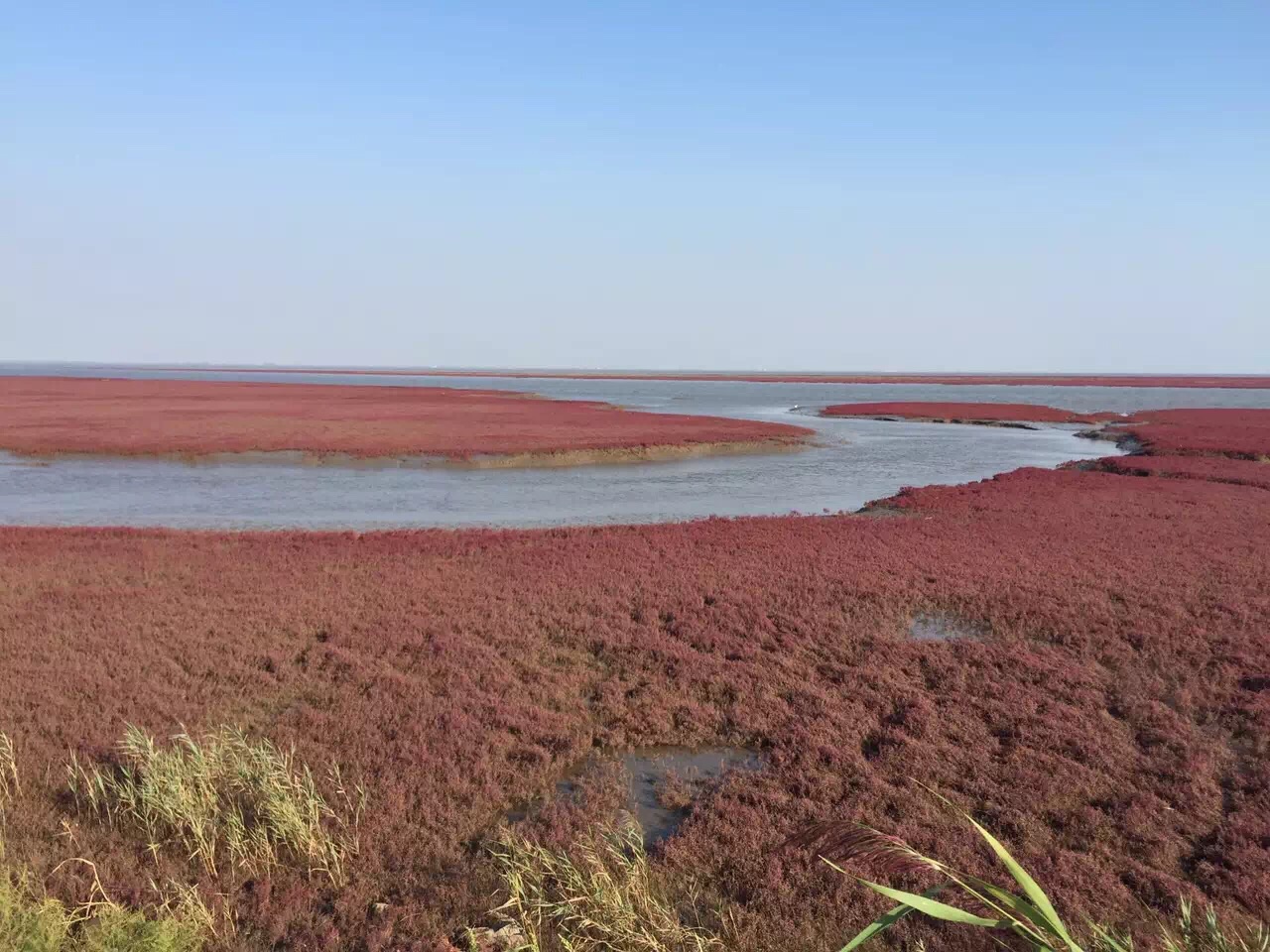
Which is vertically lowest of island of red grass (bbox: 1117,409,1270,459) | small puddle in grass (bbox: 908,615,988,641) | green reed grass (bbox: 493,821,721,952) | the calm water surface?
green reed grass (bbox: 493,821,721,952)

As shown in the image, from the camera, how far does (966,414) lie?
75.1m

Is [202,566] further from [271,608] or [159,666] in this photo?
[159,666]

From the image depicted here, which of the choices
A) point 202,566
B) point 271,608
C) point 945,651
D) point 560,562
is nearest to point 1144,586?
point 945,651

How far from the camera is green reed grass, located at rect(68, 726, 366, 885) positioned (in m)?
7.22

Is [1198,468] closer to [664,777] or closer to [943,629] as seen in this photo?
[943,629]

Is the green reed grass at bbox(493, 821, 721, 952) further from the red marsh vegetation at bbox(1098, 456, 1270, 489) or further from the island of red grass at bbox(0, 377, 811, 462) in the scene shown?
the island of red grass at bbox(0, 377, 811, 462)

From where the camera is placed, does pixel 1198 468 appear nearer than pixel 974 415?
Yes

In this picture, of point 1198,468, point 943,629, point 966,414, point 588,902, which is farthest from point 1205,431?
point 588,902

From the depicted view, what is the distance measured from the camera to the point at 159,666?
455 inches

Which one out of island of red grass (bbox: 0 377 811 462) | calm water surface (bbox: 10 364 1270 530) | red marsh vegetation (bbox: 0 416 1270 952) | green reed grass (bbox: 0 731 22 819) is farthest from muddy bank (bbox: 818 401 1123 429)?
green reed grass (bbox: 0 731 22 819)

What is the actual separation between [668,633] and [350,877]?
733cm

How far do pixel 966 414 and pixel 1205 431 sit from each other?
2621 cm

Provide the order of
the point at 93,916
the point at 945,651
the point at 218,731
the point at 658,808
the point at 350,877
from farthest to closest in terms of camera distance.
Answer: the point at 945,651, the point at 218,731, the point at 658,808, the point at 350,877, the point at 93,916

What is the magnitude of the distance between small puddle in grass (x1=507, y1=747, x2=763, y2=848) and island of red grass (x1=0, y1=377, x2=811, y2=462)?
32798 millimetres
